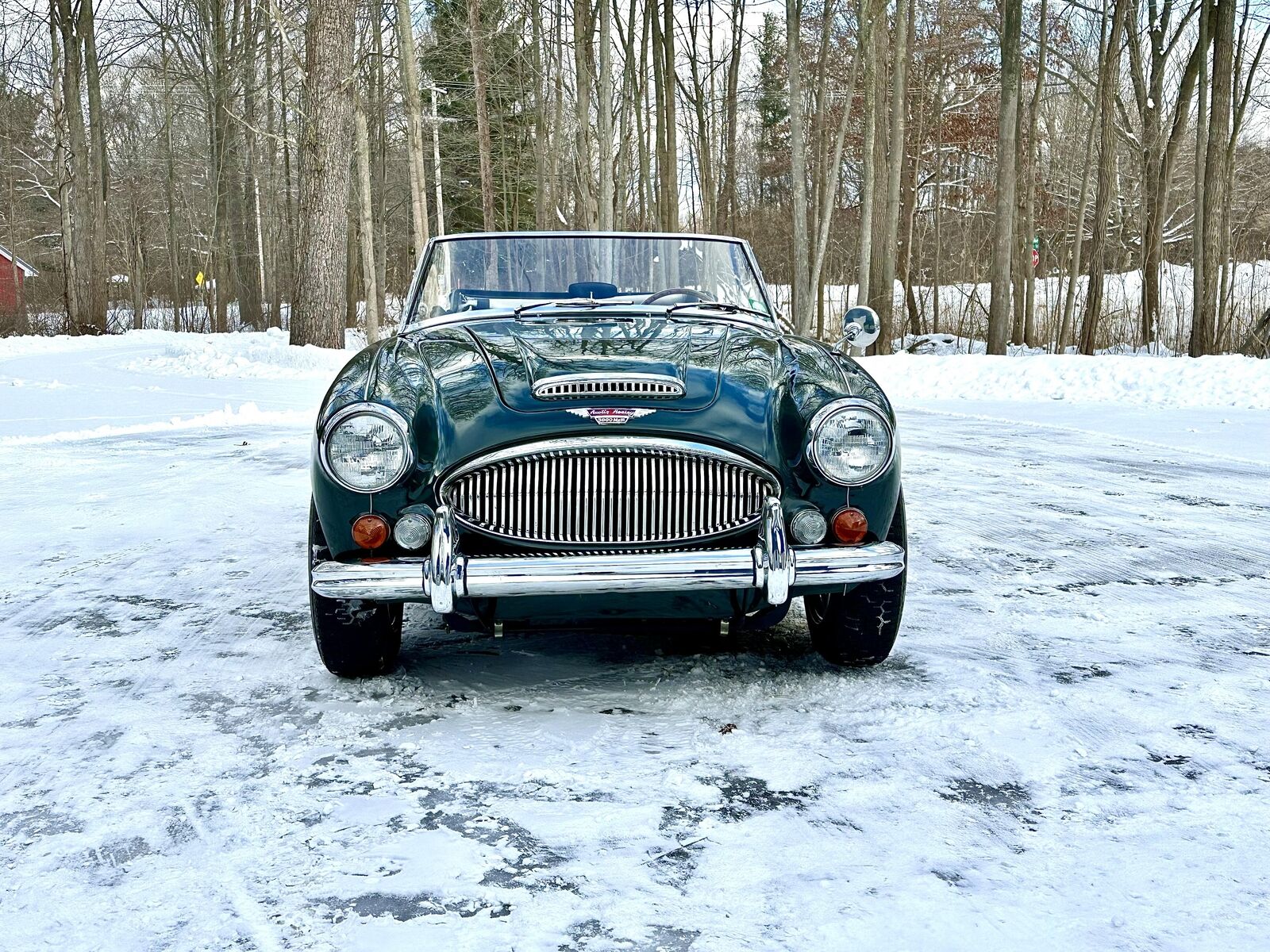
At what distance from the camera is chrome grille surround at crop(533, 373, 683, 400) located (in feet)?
9.98

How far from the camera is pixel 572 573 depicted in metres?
2.81

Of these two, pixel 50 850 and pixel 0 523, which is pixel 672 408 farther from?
pixel 0 523

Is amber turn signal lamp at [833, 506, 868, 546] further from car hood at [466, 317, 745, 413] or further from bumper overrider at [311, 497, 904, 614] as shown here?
car hood at [466, 317, 745, 413]

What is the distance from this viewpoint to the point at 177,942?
195 centimetres

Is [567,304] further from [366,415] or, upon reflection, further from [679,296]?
[366,415]

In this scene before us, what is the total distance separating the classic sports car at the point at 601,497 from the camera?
2.89 metres

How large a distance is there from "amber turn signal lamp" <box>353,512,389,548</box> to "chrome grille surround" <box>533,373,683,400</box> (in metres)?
0.52

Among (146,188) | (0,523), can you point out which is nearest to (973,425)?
(0,523)

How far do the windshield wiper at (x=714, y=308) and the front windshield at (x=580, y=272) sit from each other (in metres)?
0.02

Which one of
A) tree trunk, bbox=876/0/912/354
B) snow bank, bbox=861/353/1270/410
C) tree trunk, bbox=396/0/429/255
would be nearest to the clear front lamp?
snow bank, bbox=861/353/1270/410

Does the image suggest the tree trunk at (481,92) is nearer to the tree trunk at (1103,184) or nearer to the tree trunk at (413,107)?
the tree trunk at (413,107)

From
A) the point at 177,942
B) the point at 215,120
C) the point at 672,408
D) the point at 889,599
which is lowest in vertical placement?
the point at 177,942

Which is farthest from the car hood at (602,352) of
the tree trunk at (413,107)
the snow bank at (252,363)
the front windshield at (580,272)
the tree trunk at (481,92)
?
the tree trunk at (481,92)

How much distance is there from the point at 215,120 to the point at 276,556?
30915mm
